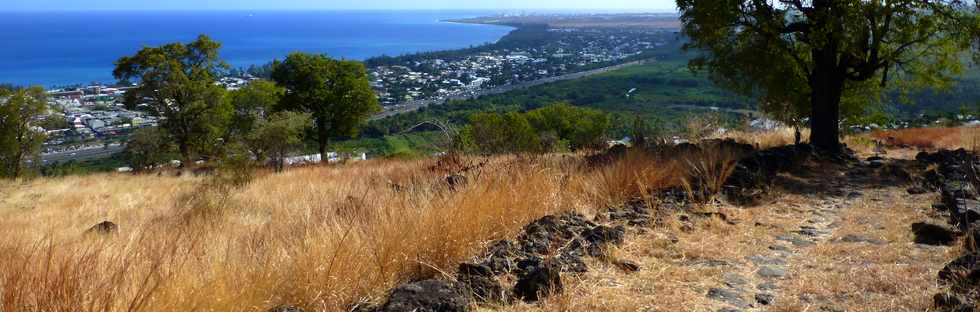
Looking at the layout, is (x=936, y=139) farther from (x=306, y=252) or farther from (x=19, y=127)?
(x=19, y=127)

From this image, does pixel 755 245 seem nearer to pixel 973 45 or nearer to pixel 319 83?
pixel 973 45

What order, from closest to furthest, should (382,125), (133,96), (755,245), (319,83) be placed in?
(755,245) → (133,96) → (319,83) → (382,125)

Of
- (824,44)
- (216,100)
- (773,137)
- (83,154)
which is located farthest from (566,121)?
(83,154)

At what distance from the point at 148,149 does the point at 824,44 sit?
2676 cm

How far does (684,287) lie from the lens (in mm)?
3660

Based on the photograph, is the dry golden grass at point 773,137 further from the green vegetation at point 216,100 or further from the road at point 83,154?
the road at point 83,154

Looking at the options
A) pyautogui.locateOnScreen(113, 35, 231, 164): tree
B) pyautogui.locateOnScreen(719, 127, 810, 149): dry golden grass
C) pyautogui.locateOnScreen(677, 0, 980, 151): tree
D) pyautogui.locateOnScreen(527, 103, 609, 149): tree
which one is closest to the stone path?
pyautogui.locateOnScreen(677, 0, 980, 151): tree

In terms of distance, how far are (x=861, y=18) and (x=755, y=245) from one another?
652 cm

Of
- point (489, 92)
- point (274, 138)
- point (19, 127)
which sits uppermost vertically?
point (274, 138)

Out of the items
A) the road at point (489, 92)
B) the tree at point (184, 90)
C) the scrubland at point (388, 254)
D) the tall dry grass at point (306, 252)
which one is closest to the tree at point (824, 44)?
the scrubland at point (388, 254)

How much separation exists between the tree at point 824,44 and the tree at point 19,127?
1046 inches

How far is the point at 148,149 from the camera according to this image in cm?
2847

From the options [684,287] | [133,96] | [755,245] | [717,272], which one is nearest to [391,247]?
[684,287]

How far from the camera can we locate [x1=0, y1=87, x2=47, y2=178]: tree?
26.7 m
